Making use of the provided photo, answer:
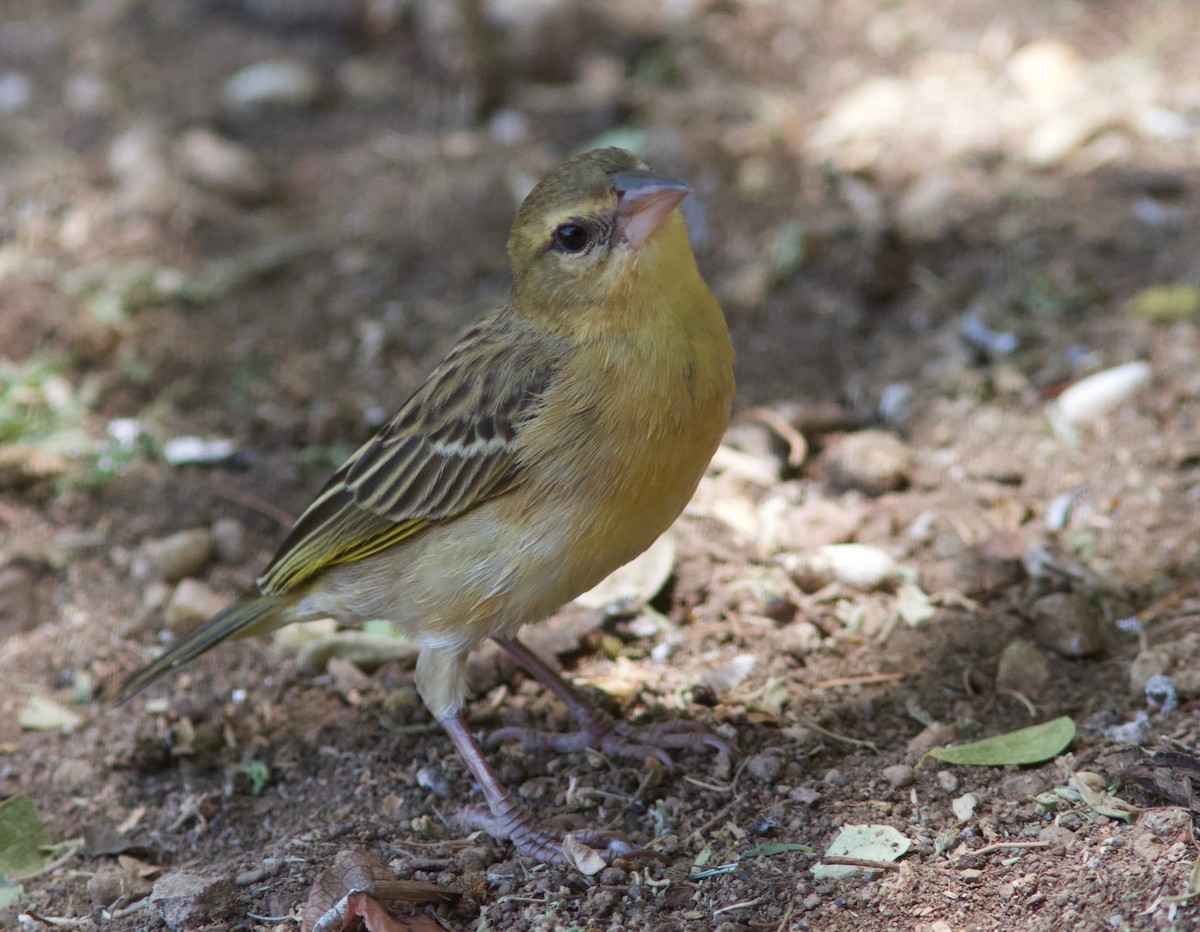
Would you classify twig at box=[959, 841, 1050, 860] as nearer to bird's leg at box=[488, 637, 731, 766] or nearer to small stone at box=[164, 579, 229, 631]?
bird's leg at box=[488, 637, 731, 766]

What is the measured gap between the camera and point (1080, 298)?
254 inches

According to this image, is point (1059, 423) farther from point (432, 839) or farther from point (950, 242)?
point (432, 839)

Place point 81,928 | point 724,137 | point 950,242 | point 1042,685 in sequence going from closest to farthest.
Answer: point 81,928 < point 1042,685 < point 950,242 < point 724,137

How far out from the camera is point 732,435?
19.4 ft

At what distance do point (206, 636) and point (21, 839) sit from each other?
84cm

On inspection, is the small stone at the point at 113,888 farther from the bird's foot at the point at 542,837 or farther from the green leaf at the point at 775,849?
the green leaf at the point at 775,849

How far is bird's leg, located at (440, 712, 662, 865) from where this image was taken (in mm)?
3857

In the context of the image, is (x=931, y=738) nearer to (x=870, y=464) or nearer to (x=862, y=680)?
(x=862, y=680)

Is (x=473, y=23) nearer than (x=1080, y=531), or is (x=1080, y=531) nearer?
→ (x=1080, y=531)

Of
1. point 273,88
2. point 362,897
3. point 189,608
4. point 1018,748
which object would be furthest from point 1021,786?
point 273,88

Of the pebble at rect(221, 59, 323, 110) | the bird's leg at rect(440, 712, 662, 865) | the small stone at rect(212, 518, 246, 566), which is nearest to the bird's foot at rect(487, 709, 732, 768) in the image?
the bird's leg at rect(440, 712, 662, 865)

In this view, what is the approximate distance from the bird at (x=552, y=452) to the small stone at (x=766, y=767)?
0.22 metres

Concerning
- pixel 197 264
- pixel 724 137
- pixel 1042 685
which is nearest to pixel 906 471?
pixel 1042 685

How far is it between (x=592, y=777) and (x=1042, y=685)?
1504 mm
